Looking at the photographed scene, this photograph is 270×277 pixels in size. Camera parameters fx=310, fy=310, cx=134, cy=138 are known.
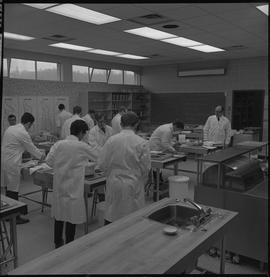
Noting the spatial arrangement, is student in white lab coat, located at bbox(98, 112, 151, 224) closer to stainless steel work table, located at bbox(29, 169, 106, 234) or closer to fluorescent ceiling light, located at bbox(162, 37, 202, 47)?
stainless steel work table, located at bbox(29, 169, 106, 234)

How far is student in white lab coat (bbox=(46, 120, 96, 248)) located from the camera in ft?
9.54

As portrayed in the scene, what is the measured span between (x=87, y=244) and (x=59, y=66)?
695cm

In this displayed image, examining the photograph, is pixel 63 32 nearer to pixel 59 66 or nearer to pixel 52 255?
pixel 59 66

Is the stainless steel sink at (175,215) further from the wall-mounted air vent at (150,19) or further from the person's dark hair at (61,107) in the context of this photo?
the person's dark hair at (61,107)

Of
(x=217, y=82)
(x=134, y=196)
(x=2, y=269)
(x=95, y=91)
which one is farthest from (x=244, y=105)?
(x=2, y=269)

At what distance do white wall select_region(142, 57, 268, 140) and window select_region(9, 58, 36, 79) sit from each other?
4.08 m

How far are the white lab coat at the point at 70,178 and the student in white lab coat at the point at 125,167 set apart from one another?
0.23 m

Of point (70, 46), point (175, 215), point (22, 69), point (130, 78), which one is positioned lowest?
point (175, 215)

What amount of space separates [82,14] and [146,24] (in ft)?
3.02

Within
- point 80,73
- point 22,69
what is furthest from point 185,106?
point 22,69

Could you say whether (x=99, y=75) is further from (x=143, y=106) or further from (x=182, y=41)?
(x=182, y=41)

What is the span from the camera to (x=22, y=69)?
7.27 meters

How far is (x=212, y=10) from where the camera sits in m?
3.76

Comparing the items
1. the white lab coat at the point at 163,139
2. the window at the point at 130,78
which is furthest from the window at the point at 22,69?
the white lab coat at the point at 163,139
